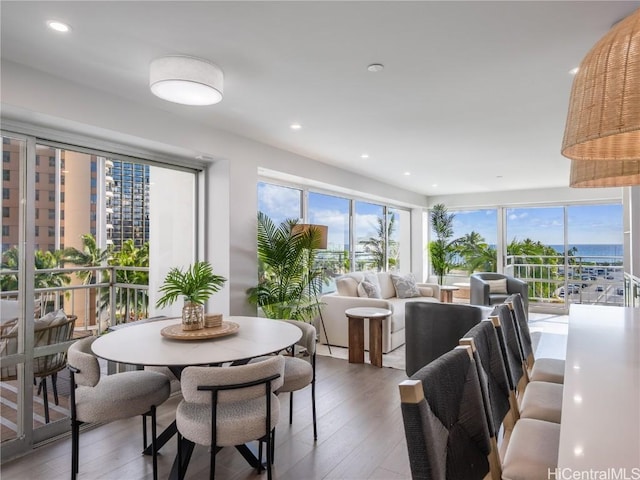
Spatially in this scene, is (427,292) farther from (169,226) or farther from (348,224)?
(169,226)

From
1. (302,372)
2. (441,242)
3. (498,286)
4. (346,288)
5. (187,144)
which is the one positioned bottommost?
(302,372)

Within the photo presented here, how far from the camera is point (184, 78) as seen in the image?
87.7 inches

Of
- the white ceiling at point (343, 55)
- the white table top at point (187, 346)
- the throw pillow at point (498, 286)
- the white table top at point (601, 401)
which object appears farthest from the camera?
the throw pillow at point (498, 286)

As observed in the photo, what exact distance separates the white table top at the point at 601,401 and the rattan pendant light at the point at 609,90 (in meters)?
0.69

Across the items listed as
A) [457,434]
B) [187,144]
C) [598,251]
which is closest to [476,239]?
[598,251]

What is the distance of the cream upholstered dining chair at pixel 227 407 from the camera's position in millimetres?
1808

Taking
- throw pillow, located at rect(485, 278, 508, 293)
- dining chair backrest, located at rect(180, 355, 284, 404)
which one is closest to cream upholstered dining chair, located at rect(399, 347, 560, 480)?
dining chair backrest, located at rect(180, 355, 284, 404)

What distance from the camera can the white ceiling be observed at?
185cm

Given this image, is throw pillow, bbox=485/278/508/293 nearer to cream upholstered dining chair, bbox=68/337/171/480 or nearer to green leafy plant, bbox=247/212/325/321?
green leafy plant, bbox=247/212/325/321

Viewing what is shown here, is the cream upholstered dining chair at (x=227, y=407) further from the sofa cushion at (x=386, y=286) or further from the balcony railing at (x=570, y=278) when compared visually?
the balcony railing at (x=570, y=278)

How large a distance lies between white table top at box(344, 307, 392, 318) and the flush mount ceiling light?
2.74 metres

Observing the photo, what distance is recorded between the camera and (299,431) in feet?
9.07

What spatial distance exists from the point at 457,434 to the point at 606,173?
1.09 metres

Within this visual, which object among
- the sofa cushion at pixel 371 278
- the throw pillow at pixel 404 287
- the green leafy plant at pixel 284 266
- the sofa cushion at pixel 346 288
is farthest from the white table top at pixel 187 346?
the throw pillow at pixel 404 287
